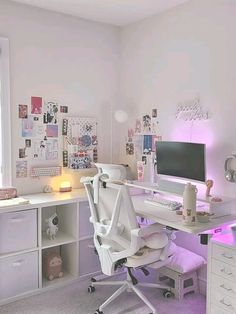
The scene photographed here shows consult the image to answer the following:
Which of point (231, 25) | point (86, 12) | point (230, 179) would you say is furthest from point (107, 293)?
point (86, 12)

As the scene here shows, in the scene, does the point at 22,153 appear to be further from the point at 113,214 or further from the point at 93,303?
the point at 93,303

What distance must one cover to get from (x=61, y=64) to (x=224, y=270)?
225 cm

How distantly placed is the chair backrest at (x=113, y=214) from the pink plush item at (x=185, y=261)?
58 cm

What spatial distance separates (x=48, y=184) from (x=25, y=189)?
0.73 feet

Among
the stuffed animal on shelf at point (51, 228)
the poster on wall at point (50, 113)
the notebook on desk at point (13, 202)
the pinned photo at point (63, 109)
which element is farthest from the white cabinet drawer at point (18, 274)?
the pinned photo at point (63, 109)

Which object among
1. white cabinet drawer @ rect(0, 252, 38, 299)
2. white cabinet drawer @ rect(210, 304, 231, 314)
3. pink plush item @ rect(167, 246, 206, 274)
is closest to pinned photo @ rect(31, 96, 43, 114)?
white cabinet drawer @ rect(0, 252, 38, 299)

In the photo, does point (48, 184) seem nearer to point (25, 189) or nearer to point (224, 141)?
point (25, 189)

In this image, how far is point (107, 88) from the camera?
345 cm

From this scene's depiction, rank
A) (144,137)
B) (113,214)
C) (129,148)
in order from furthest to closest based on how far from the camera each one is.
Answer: (129,148) < (144,137) < (113,214)

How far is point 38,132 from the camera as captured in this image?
300 centimetres

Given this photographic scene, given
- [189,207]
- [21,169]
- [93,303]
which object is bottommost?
[93,303]

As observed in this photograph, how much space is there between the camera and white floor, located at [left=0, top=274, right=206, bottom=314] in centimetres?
240

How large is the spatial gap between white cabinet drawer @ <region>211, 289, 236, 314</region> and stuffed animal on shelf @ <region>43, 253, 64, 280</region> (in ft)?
4.44

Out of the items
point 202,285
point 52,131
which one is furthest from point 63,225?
point 202,285
